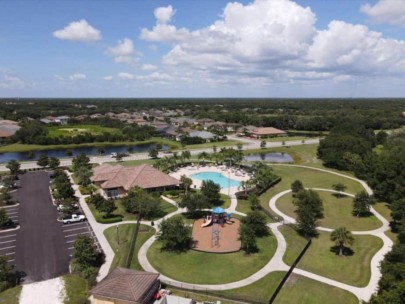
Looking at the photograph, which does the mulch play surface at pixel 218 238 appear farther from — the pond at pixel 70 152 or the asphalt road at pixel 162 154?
the pond at pixel 70 152

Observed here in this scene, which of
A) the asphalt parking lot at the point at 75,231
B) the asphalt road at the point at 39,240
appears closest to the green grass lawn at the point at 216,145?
the asphalt road at the point at 39,240

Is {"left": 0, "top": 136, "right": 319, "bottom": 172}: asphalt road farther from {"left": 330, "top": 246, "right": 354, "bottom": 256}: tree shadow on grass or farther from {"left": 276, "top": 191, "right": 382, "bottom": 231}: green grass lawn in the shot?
{"left": 330, "top": 246, "right": 354, "bottom": 256}: tree shadow on grass

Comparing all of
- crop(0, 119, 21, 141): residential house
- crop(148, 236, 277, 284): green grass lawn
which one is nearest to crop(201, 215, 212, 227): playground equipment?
crop(148, 236, 277, 284): green grass lawn

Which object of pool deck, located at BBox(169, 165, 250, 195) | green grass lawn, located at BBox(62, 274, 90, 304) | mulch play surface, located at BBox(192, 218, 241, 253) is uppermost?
green grass lawn, located at BBox(62, 274, 90, 304)

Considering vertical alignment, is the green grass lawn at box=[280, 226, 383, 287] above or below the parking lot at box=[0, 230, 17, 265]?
below

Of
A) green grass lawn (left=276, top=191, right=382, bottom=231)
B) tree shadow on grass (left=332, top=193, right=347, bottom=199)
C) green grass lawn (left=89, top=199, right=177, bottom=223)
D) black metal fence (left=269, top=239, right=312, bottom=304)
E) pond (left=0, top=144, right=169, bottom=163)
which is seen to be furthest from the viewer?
pond (left=0, top=144, right=169, bottom=163)

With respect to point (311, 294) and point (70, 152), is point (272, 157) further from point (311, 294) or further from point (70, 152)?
point (311, 294)

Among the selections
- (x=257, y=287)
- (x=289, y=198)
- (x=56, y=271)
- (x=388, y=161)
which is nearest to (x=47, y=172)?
(x=56, y=271)

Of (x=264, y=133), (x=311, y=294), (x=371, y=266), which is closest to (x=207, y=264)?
(x=311, y=294)
